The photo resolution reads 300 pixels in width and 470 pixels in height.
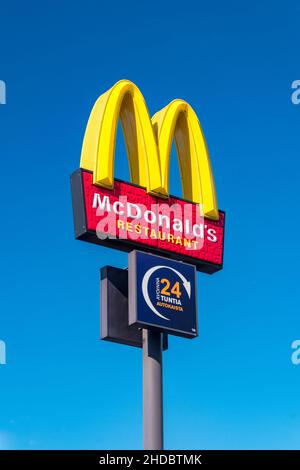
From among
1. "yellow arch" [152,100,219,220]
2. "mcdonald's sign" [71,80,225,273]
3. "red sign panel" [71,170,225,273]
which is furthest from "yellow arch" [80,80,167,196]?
"yellow arch" [152,100,219,220]

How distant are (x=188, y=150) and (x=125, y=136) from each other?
1.66 metres

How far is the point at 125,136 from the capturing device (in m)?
22.6

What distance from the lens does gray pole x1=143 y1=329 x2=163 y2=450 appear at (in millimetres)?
19984

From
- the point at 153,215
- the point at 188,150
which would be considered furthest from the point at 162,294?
the point at 188,150

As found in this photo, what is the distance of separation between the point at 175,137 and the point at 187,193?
1383 millimetres

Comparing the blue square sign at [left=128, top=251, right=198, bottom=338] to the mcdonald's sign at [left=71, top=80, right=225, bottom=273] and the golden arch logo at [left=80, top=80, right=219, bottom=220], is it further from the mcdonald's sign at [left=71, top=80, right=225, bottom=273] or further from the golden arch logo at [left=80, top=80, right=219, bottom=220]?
the golden arch logo at [left=80, top=80, right=219, bottom=220]

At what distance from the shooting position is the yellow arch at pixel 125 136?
69.6 feet

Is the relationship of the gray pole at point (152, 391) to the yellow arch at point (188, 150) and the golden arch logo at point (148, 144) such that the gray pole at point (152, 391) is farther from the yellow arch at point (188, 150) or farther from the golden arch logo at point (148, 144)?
the yellow arch at point (188, 150)

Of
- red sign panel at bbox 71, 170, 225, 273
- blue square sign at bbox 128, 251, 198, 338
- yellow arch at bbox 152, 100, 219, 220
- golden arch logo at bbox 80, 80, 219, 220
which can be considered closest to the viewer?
blue square sign at bbox 128, 251, 198, 338

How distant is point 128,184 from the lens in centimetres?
2164

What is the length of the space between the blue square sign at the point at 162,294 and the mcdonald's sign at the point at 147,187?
382mm
